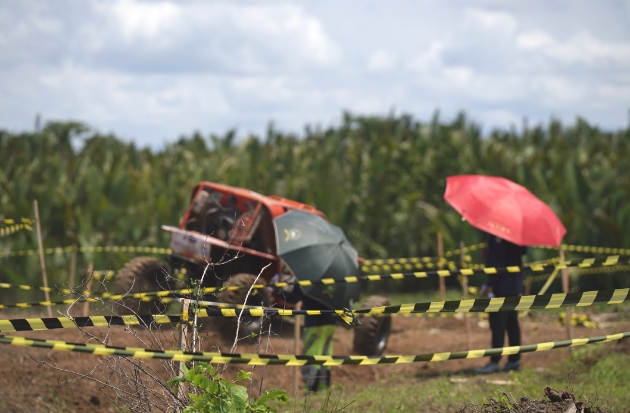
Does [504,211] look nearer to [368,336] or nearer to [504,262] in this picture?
[504,262]

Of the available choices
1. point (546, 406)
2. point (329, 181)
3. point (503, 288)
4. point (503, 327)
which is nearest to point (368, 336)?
point (503, 327)

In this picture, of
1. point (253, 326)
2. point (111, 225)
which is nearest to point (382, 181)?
point (111, 225)

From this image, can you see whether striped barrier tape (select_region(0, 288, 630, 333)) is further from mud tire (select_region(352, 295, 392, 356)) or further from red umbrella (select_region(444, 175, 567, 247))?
mud tire (select_region(352, 295, 392, 356))

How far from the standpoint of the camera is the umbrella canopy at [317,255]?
909 centimetres

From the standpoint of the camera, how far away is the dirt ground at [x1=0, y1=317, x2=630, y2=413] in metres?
7.32

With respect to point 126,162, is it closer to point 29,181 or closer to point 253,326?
point 29,181

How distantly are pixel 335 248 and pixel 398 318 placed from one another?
4653 mm

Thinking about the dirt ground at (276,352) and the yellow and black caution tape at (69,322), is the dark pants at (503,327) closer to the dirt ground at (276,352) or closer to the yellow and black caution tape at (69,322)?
the dirt ground at (276,352)

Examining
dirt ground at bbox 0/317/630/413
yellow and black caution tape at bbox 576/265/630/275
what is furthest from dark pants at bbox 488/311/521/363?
yellow and black caution tape at bbox 576/265/630/275

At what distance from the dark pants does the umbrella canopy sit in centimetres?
167

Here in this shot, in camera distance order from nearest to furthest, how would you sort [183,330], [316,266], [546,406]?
[183,330], [546,406], [316,266]

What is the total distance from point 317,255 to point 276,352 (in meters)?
1.22

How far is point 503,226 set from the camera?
27.3 ft

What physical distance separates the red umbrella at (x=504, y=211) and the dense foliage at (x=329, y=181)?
7783 millimetres
